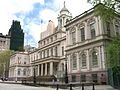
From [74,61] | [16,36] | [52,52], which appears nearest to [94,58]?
[74,61]

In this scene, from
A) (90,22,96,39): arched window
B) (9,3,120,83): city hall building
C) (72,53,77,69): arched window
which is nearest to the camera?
(9,3,120,83): city hall building

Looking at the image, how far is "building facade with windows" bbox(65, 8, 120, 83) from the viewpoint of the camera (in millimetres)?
37763

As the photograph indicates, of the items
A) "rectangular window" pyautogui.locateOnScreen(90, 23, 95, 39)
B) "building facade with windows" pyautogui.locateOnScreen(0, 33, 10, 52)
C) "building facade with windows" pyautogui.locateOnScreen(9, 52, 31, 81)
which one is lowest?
"building facade with windows" pyautogui.locateOnScreen(9, 52, 31, 81)

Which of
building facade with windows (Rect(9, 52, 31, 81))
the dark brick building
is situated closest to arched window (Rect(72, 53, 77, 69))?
building facade with windows (Rect(9, 52, 31, 81))

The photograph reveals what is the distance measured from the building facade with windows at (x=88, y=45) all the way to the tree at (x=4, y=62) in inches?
1991

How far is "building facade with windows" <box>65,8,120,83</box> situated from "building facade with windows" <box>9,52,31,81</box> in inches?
1618

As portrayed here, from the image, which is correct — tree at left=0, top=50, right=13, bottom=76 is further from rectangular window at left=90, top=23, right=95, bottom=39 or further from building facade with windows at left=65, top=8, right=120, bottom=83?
rectangular window at left=90, top=23, right=95, bottom=39

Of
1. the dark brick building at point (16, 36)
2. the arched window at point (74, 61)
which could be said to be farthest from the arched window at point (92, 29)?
the dark brick building at point (16, 36)

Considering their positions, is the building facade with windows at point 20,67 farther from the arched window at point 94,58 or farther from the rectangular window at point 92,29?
the arched window at point 94,58

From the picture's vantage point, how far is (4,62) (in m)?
95.3

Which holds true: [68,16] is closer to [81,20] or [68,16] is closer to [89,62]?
[81,20]

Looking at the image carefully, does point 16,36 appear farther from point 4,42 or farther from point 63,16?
point 63,16

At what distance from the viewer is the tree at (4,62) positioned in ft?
299

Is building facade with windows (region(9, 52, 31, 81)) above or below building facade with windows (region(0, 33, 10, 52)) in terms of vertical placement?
below
